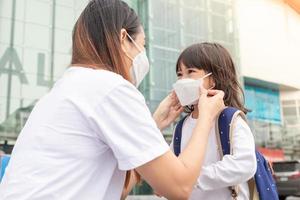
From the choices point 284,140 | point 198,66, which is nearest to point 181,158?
point 198,66

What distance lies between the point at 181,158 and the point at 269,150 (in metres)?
15.8

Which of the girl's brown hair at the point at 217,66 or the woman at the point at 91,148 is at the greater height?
the girl's brown hair at the point at 217,66

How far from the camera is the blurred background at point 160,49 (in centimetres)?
802

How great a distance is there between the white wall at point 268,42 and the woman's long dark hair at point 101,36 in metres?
17.7

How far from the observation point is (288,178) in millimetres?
10141

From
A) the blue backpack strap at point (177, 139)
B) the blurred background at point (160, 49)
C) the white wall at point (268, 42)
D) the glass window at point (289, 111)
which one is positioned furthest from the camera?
the glass window at point (289, 111)

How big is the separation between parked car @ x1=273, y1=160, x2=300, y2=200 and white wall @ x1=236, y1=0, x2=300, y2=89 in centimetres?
852

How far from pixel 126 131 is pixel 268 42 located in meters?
19.8

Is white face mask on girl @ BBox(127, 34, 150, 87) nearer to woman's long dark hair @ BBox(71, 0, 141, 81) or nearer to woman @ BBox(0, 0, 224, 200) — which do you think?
woman's long dark hair @ BBox(71, 0, 141, 81)

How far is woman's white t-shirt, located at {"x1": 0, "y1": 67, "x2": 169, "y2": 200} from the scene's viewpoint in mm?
1023

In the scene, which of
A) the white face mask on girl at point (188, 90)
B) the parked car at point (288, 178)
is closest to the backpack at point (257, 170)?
the white face mask on girl at point (188, 90)

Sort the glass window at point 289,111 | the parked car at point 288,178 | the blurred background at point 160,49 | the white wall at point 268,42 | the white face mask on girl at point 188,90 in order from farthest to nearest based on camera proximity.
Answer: the glass window at point 289,111 < the white wall at point 268,42 < the parked car at point 288,178 < the blurred background at point 160,49 < the white face mask on girl at point 188,90

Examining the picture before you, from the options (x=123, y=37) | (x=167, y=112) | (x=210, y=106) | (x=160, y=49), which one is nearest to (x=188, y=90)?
(x=167, y=112)

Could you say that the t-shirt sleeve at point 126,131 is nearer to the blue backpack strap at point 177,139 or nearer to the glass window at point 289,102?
the blue backpack strap at point 177,139
